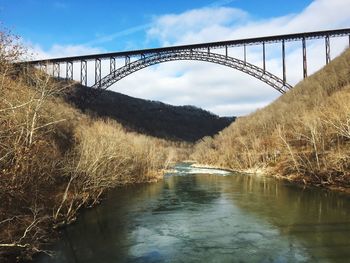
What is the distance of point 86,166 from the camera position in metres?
21.0

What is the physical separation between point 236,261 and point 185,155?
82927 mm

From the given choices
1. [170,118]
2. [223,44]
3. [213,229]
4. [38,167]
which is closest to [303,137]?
[223,44]

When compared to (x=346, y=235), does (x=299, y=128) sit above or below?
above

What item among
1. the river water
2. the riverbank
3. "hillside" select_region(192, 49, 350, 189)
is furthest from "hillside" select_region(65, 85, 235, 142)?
the riverbank

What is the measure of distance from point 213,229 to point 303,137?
25852 millimetres

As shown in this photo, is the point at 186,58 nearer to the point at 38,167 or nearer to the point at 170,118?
the point at 38,167

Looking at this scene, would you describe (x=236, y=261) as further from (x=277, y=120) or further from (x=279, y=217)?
(x=277, y=120)

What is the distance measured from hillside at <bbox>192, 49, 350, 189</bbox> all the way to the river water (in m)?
3.88

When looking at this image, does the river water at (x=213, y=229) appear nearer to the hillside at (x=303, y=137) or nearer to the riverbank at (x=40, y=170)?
the riverbank at (x=40, y=170)

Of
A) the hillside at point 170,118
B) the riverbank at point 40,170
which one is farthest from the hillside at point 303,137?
the hillside at point 170,118

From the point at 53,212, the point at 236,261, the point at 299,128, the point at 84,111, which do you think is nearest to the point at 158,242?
the point at 236,261

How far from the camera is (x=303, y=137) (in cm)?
4109

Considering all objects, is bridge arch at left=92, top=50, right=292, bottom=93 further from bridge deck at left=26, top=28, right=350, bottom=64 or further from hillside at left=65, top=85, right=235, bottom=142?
hillside at left=65, top=85, right=235, bottom=142

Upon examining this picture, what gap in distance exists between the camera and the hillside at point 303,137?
3019 cm
